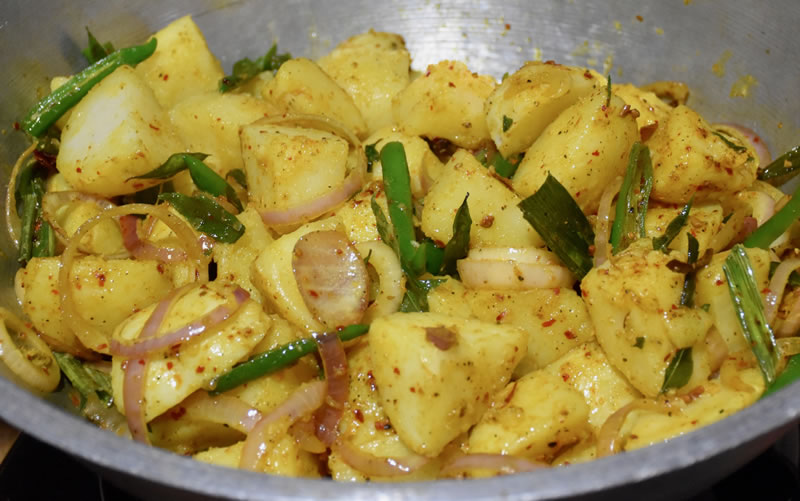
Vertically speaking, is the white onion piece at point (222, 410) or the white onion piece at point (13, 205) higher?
the white onion piece at point (13, 205)

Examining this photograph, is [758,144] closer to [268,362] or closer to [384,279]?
[384,279]

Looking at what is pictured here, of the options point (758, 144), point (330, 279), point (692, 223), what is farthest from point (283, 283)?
point (758, 144)

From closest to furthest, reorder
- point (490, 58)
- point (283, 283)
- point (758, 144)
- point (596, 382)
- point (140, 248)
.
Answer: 1. point (596, 382)
2. point (283, 283)
3. point (140, 248)
4. point (758, 144)
5. point (490, 58)

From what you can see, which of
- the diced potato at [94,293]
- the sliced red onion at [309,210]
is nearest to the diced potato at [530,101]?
the sliced red onion at [309,210]

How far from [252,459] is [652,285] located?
101 centimetres

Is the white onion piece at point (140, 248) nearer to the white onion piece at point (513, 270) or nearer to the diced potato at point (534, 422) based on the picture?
the white onion piece at point (513, 270)

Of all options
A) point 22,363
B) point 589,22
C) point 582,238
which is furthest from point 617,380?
point 589,22

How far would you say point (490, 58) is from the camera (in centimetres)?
313

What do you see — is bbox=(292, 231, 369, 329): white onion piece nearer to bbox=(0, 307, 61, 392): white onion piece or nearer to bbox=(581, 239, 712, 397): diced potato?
bbox=(581, 239, 712, 397): diced potato

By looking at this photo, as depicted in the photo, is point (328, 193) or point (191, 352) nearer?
point (191, 352)

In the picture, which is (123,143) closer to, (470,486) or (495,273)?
(495,273)

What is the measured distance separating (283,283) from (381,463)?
0.54 metres

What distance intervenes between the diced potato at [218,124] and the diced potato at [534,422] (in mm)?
1224

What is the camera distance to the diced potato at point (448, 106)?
2.44m
